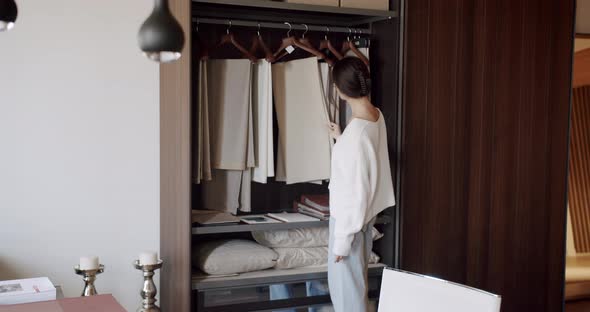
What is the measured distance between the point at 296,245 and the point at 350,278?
418 millimetres

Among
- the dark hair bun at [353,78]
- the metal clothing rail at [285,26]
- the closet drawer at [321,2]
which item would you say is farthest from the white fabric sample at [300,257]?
the closet drawer at [321,2]

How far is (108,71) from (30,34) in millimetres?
413

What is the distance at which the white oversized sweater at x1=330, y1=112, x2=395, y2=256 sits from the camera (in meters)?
3.19

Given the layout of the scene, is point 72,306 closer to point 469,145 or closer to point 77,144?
point 77,144

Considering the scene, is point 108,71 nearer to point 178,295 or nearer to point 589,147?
point 178,295

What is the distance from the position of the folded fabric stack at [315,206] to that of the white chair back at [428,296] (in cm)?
122

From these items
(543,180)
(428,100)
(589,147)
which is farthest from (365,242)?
(589,147)

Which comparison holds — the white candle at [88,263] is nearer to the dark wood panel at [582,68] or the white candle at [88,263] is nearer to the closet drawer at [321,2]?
the closet drawer at [321,2]

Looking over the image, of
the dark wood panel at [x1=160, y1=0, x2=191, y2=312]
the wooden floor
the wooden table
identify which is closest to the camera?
the wooden table

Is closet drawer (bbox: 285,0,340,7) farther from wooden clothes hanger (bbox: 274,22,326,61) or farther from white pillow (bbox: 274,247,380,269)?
white pillow (bbox: 274,247,380,269)

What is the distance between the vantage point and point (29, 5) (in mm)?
3430

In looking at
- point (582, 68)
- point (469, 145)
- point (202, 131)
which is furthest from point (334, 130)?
point (582, 68)

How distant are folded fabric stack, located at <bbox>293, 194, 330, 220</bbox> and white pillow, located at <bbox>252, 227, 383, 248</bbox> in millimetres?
84

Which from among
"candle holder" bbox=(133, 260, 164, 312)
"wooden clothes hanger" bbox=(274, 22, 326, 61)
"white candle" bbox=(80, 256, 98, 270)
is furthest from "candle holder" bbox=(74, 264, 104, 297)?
"wooden clothes hanger" bbox=(274, 22, 326, 61)
